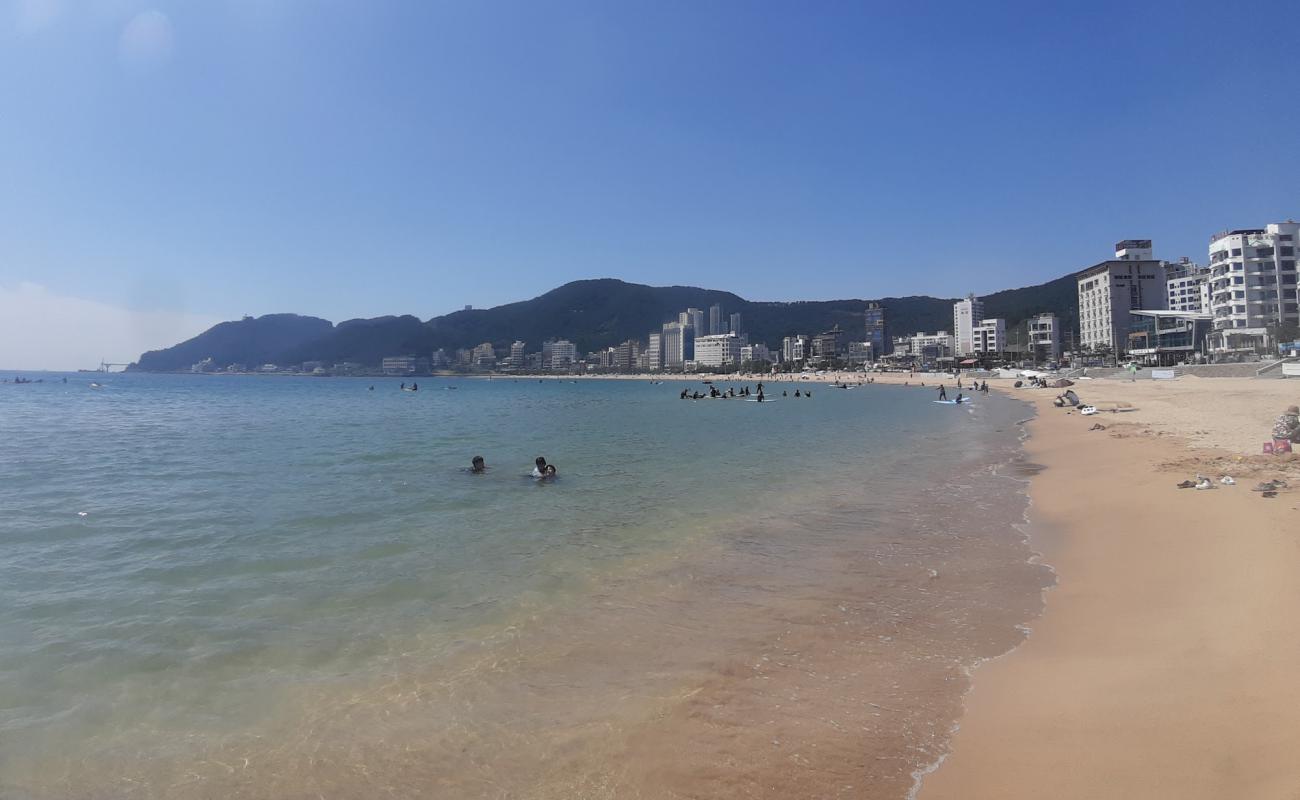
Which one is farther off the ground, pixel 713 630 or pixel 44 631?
pixel 44 631

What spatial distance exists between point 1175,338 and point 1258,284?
15506 mm

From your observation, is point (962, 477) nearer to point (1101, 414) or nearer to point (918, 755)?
point (918, 755)

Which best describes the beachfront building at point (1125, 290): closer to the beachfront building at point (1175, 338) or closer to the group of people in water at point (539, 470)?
the beachfront building at point (1175, 338)

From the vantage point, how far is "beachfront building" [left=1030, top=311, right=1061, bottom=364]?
131625 millimetres

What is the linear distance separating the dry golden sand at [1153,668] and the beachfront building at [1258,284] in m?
82.7

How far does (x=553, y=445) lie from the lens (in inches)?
906

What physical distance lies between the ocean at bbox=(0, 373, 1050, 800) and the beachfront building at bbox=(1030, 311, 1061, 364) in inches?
5481

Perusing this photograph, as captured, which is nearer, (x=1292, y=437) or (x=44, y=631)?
(x=44, y=631)

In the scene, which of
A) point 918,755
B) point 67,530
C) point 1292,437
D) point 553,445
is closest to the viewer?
point 918,755

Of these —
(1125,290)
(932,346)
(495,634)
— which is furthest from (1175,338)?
(495,634)

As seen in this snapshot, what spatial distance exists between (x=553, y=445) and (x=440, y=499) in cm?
1052

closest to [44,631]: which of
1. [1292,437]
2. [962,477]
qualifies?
[962,477]

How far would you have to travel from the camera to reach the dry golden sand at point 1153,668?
344cm

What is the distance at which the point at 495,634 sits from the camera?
600 cm
